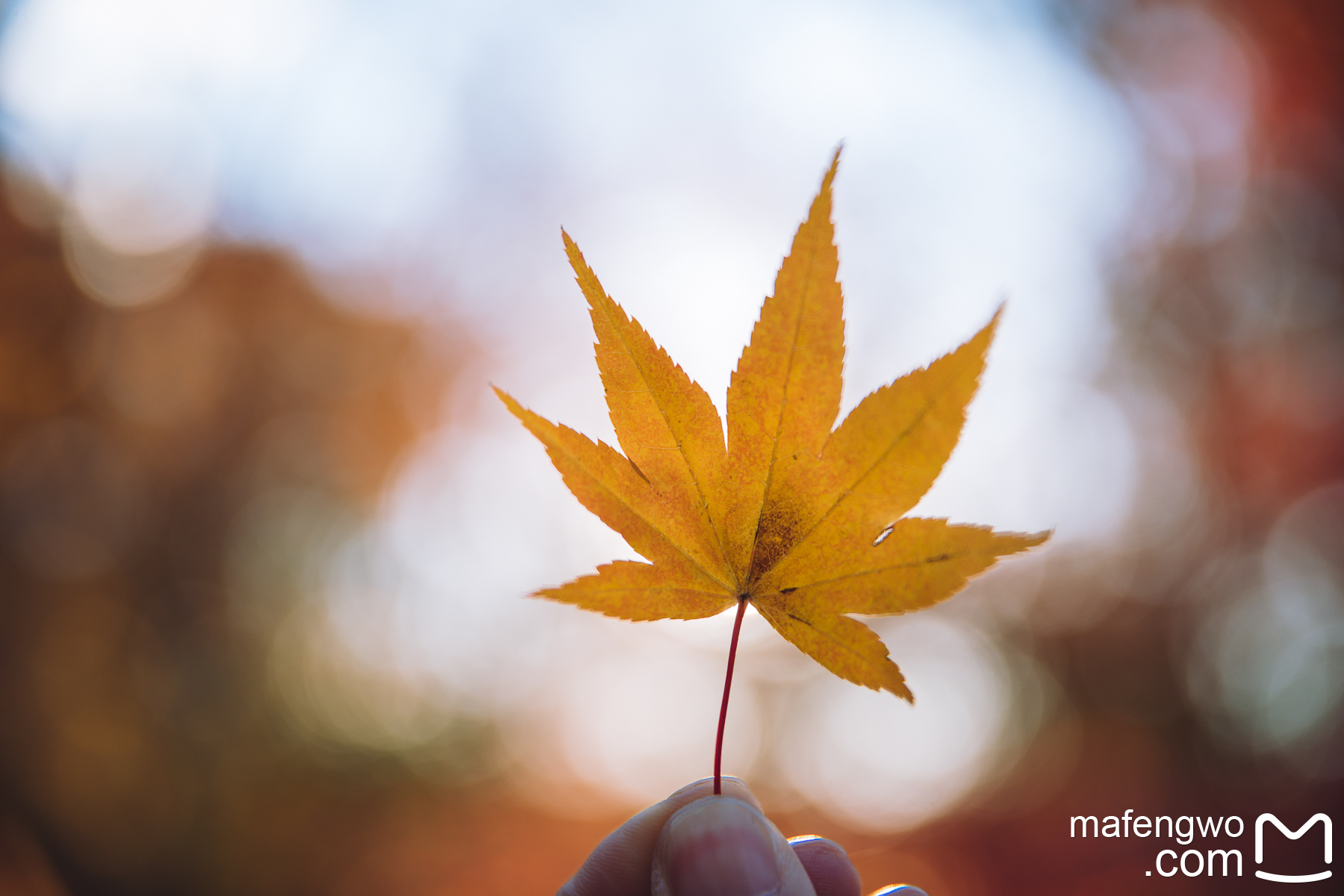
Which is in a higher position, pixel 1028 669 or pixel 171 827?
pixel 1028 669

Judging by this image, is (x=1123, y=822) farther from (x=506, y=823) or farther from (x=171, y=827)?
(x=171, y=827)

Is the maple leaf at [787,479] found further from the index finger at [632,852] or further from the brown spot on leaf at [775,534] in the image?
the index finger at [632,852]

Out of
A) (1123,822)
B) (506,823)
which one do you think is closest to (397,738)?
(506,823)

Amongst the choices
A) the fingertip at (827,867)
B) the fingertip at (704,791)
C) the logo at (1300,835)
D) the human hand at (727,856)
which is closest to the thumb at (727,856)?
the human hand at (727,856)

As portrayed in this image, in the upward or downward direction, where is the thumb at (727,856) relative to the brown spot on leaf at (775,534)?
downward

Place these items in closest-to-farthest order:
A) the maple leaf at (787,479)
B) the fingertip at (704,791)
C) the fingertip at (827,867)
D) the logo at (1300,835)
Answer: the maple leaf at (787,479), the fingertip at (704,791), the fingertip at (827,867), the logo at (1300,835)

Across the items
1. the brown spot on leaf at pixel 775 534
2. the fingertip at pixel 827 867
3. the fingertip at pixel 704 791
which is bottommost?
the fingertip at pixel 827 867

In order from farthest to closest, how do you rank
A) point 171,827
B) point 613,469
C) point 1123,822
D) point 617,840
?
point 171,827
point 1123,822
point 617,840
point 613,469
